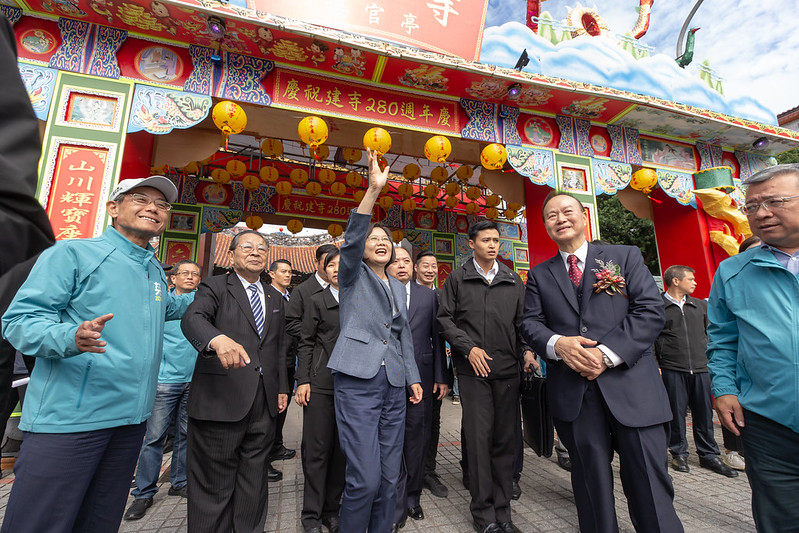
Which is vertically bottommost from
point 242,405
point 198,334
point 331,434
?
point 331,434

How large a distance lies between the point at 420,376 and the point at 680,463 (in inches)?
111

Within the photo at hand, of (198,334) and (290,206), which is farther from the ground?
(290,206)

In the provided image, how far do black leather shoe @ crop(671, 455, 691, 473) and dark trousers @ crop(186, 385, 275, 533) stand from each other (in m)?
3.83

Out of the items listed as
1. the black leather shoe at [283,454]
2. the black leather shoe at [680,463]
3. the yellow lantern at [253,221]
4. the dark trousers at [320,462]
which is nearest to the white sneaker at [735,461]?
the black leather shoe at [680,463]

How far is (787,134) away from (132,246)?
9.87 metres

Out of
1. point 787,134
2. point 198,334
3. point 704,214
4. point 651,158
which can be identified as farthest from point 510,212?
point 198,334

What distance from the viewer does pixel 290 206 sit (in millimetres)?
8977

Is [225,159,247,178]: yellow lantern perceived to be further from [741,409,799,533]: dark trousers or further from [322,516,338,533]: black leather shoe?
[741,409,799,533]: dark trousers

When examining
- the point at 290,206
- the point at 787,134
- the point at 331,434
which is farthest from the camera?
the point at 290,206

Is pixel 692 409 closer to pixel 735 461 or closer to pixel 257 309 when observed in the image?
pixel 735 461

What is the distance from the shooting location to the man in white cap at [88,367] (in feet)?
4.60

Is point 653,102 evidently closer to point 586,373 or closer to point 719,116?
point 719,116

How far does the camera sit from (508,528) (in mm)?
2447

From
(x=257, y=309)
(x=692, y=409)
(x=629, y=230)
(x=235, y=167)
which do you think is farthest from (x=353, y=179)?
(x=629, y=230)
